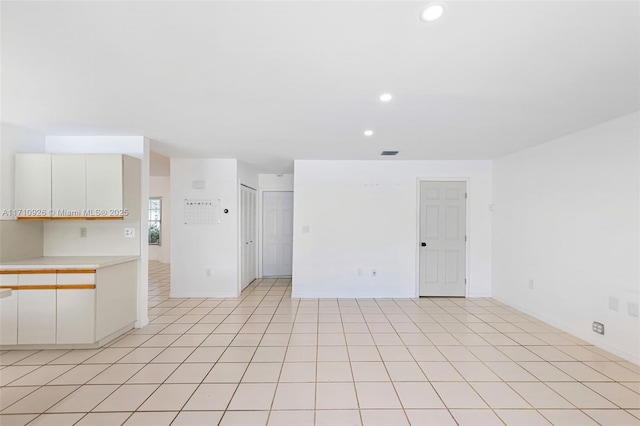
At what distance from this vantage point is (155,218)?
8930 mm

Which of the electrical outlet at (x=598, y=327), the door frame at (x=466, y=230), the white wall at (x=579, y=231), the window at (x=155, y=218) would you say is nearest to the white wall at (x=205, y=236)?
the door frame at (x=466, y=230)

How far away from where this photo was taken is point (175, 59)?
74.3 inches

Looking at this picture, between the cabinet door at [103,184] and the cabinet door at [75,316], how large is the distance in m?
0.93

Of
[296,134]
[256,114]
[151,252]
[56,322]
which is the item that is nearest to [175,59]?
[256,114]

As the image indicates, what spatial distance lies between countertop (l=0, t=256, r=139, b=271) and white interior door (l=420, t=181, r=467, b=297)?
461 cm

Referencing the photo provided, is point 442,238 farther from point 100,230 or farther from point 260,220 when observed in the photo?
point 100,230

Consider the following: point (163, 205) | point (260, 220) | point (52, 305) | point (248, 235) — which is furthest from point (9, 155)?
point (163, 205)

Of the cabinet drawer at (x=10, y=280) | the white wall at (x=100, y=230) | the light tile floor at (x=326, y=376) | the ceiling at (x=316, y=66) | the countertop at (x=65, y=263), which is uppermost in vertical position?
the ceiling at (x=316, y=66)

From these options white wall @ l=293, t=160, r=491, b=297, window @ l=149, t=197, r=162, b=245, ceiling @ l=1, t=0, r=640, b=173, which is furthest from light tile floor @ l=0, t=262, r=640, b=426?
window @ l=149, t=197, r=162, b=245

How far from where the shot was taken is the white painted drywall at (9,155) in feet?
10.6

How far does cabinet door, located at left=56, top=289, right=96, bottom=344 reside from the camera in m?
3.01

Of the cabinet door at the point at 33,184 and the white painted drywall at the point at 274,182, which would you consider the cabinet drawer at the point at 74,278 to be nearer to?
the cabinet door at the point at 33,184

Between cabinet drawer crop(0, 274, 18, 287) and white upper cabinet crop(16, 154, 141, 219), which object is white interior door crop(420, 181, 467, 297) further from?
cabinet drawer crop(0, 274, 18, 287)

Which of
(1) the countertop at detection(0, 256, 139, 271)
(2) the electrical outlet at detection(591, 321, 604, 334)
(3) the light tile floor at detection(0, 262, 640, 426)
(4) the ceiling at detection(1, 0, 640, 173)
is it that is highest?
(4) the ceiling at detection(1, 0, 640, 173)
